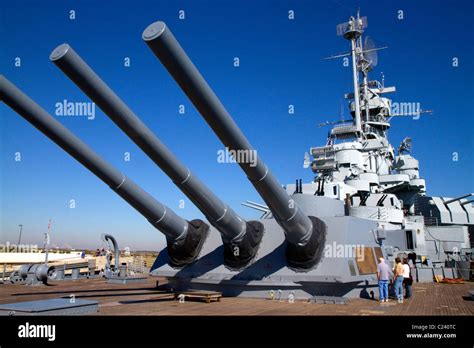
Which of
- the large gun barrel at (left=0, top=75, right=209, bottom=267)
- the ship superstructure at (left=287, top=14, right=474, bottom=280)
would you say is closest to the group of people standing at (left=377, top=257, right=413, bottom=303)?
the large gun barrel at (left=0, top=75, right=209, bottom=267)

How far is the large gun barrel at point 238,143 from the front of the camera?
16.8 ft

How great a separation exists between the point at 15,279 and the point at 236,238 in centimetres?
1003

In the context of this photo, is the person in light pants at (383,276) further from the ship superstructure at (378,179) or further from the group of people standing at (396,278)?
the ship superstructure at (378,179)

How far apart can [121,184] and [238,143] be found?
2955 mm

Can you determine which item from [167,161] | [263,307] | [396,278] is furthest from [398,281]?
[167,161]

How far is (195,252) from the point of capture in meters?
10.3

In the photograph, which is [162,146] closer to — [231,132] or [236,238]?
[231,132]

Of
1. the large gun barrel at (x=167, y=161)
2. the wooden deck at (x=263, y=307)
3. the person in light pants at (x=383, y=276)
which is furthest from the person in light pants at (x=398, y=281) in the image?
the large gun barrel at (x=167, y=161)

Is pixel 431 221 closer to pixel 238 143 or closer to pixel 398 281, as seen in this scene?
pixel 398 281

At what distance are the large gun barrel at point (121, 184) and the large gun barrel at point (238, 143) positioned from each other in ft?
8.35

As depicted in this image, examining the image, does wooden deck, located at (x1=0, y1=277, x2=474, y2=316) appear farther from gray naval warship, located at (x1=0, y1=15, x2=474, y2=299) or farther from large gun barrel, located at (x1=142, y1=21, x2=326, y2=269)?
large gun barrel, located at (x1=142, y1=21, x2=326, y2=269)

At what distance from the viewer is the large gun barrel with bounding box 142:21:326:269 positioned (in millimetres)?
5133

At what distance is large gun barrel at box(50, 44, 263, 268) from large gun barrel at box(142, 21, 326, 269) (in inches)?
43.7
